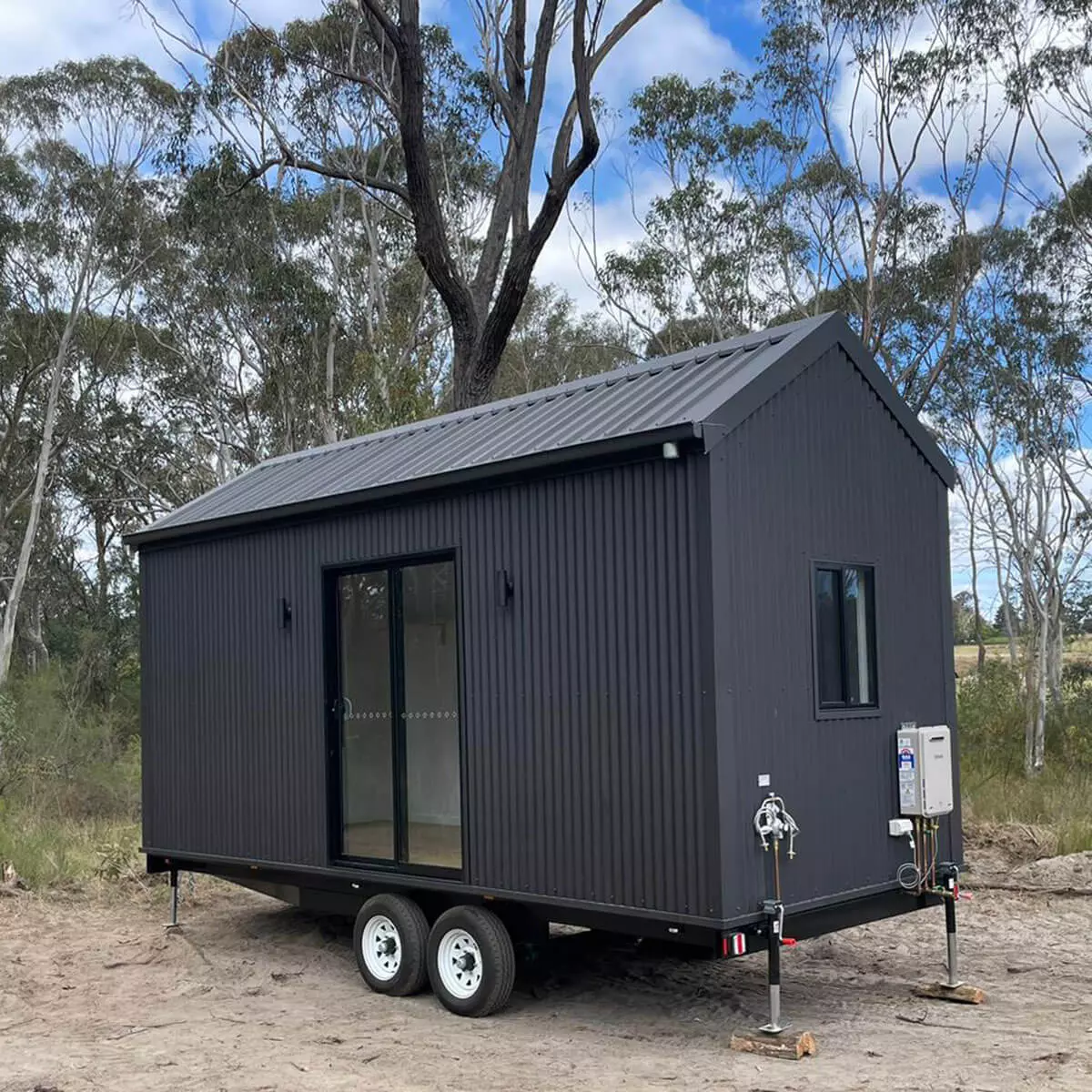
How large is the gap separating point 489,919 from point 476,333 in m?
9.98

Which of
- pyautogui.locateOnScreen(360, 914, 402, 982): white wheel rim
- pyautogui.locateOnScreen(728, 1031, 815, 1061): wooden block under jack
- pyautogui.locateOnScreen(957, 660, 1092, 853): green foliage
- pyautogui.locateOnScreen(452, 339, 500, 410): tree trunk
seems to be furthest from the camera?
pyautogui.locateOnScreen(452, 339, 500, 410): tree trunk

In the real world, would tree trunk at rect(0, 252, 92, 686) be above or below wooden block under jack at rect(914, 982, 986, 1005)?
above

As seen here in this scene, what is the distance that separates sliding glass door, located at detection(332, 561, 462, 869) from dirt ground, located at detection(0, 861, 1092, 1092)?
2.86ft

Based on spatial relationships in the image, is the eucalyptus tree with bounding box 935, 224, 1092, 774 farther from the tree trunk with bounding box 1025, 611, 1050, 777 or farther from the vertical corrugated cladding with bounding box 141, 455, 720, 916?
the vertical corrugated cladding with bounding box 141, 455, 720, 916

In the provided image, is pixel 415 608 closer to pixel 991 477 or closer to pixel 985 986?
pixel 985 986

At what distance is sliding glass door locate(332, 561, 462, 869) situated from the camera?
7.56m

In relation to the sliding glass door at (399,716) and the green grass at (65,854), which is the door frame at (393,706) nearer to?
the sliding glass door at (399,716)

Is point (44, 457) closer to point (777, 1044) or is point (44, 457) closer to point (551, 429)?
point (551, 429)

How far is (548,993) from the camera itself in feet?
25.0

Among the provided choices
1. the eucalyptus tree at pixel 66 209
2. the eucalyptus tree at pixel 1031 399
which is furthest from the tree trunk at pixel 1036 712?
the eucalyptus tree at pixel 66 209

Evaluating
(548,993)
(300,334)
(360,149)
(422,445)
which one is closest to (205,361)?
(300,334)

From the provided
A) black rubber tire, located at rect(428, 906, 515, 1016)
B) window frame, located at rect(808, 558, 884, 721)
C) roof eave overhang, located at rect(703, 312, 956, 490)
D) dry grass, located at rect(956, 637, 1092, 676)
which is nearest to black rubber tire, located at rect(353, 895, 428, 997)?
black rubber tire, located at rect(428, 906, 515, 1016)

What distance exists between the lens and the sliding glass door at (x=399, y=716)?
7562 millimetres

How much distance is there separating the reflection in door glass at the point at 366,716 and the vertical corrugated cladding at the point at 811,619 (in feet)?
7.74
